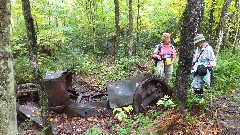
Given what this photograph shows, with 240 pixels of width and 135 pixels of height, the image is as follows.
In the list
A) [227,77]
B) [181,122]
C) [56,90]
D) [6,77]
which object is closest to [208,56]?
[181,122]

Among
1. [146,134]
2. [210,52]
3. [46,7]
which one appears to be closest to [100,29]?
[46,7]

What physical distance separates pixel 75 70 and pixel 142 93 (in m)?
6.09

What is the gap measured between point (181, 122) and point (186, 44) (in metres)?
1.74

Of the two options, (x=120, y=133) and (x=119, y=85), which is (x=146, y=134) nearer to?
(x=120, y=133)

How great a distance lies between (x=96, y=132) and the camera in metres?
5.69

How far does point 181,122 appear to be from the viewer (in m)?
5.43

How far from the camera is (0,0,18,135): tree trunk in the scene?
261 centimetres

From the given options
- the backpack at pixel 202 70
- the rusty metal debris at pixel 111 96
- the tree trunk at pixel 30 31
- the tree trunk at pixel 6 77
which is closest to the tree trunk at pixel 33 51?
the tree trunk at pixel 30 31

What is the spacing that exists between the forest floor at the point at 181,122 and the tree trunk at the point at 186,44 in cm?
48

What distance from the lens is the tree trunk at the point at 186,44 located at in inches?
205

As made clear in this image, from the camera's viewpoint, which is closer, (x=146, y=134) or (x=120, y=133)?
(x=146, y=134)

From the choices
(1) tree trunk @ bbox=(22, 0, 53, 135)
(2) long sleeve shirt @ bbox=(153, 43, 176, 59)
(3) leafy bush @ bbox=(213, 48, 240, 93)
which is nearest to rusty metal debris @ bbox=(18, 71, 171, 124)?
(2) long sleeve shirt @ bbox=(153, 43, 176, 59)

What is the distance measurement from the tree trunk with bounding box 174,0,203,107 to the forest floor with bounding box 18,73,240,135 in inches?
18.8

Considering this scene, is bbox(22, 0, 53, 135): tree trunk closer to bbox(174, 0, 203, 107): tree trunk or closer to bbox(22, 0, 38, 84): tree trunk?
bbox(22, 0, 38, 84): tree trunk
